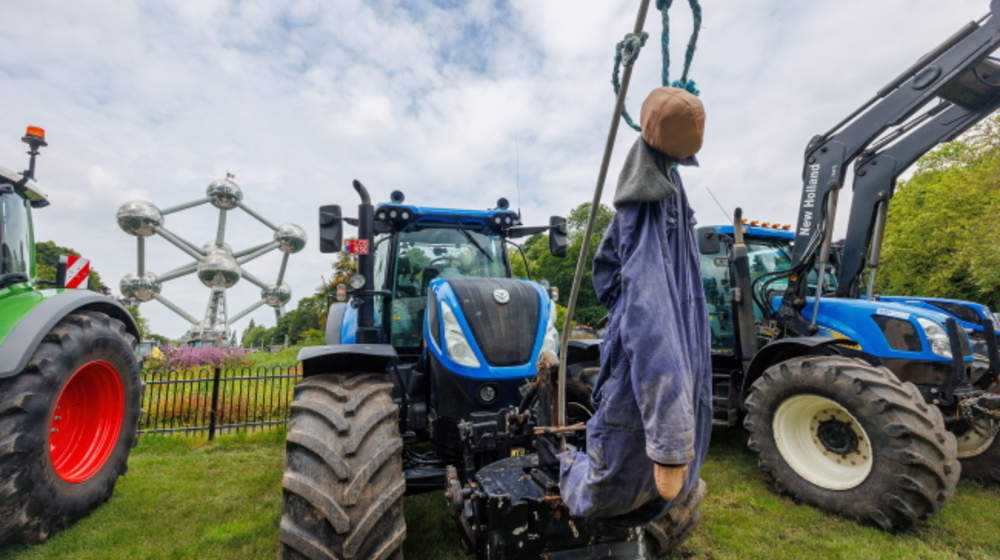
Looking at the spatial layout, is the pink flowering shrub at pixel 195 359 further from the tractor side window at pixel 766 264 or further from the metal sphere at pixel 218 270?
the metal sphere at pixel 218 270

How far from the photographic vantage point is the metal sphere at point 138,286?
26.6 m

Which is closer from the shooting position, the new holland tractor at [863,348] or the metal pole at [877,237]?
the new holland tractor at [863,348]

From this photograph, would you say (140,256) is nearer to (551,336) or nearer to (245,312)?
(245,312)

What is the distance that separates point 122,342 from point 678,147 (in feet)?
14.9

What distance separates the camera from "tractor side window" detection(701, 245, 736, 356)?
6.14 meters

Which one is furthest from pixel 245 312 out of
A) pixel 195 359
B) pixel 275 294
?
pixel 195 359

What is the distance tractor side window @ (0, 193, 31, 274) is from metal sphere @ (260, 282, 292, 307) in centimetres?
2994

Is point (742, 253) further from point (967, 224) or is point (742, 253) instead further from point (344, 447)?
point (967, 224)

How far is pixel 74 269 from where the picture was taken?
4547mm

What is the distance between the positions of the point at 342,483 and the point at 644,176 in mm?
1949

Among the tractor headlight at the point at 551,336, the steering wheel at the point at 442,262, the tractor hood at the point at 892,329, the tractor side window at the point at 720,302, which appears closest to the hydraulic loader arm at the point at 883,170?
the tractor hood at the point at 892,329

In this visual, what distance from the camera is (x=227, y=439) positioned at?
21.4ft

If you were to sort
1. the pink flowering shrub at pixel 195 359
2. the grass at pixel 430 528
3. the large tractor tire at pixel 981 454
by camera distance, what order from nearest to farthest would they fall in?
the grass at pixel 430 528, the large tractor tire at pixel 981 454, the pink flowering shrub at pixel 195 359

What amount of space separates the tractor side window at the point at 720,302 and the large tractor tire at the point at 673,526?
3.69m
